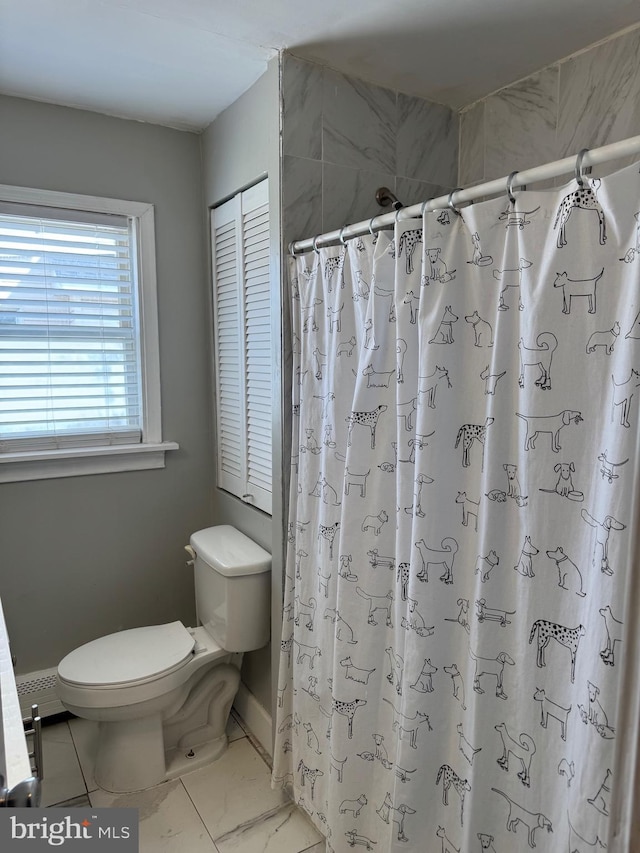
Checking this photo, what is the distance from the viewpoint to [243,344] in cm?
220

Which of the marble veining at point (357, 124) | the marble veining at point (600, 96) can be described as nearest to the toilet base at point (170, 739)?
the marble veining at point (357, 124)

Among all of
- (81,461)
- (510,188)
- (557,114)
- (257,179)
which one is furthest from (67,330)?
(557,114)

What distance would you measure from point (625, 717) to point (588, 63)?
1732 mm

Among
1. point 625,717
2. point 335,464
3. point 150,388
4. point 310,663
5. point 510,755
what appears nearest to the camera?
point 625,717

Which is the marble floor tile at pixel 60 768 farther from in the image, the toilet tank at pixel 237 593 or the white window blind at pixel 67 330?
the white window blind at pixel 67 330

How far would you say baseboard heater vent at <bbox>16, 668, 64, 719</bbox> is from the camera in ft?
7.34

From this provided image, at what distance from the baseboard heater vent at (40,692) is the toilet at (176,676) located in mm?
347

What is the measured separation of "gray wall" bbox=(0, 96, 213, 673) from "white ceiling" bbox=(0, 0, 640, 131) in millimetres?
174

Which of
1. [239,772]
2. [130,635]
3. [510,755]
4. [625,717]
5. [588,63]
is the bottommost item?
[239,772]

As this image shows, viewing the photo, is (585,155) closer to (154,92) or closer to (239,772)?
(154,92)

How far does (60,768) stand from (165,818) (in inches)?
18.8

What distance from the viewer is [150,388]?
2.40 m

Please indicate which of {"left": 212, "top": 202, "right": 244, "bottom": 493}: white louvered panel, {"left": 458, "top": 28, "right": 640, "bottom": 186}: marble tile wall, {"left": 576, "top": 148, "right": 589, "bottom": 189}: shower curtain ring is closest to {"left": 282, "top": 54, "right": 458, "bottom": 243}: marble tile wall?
{"left": 458, "top": 28, "right": 640, "bottom": 186}: marble tile wall

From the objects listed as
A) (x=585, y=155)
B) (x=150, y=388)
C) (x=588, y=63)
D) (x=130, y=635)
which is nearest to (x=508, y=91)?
(x=588, y=63)
